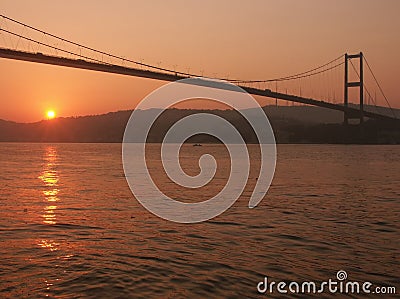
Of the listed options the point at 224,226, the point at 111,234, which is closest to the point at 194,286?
the point at 111,234

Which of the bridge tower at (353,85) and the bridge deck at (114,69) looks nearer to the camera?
the bridge deck at (114,69)

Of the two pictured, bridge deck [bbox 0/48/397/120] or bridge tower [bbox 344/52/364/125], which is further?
bridge tower [bbox 344/52/364/125]

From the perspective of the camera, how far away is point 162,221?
11.0 m

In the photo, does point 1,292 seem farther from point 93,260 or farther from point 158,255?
point 158,255

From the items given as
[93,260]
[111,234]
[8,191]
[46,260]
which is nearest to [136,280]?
[93,260]

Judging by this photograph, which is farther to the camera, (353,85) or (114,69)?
(353,85)

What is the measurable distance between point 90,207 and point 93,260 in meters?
6.14

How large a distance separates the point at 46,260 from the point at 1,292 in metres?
1.55

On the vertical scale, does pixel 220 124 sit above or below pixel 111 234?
above

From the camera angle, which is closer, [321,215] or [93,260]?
[93,260]

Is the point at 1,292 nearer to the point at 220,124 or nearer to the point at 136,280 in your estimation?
the point at 136,280

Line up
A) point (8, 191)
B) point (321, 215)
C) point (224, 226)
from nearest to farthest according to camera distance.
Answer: point (224, 226)
point (321, 215)
point (8, 191)

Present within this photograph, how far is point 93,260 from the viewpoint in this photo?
290 inches

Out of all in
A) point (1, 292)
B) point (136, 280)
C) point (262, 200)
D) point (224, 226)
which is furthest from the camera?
point (262, 200)
